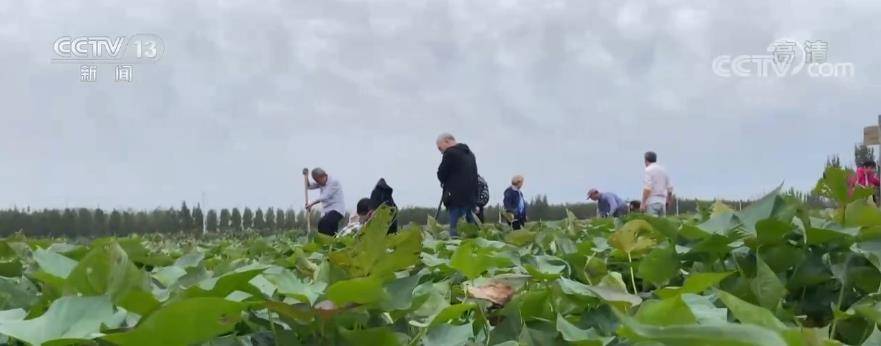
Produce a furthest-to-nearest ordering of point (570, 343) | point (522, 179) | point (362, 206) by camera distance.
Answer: point (522, 179) → point (362, 206) → point (570, 343)

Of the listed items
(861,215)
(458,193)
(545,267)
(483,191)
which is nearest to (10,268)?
(545,267)

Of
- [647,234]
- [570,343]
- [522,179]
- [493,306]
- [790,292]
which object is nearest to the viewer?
[570,343]

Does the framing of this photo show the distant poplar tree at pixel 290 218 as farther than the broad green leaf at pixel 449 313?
Yes

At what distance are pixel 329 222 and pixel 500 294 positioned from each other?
7.41 meters

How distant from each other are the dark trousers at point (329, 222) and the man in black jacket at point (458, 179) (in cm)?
163

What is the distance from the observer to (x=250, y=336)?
0.57 m

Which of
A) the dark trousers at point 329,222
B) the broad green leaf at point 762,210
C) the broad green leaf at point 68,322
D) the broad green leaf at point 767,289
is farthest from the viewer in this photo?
the dark trousers at point 329,222

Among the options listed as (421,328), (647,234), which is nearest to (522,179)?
(647,234)

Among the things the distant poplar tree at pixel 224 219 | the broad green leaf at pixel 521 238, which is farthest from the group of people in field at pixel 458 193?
the distant poplar tree at pixel 224 219

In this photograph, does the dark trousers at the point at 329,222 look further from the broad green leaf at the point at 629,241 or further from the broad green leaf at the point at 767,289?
the broad green leaf at the point at 767,289

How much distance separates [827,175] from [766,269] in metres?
0.27

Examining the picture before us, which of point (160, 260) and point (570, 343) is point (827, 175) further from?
point (160, 260)

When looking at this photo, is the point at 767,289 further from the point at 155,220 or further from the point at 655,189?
the point at 155,220

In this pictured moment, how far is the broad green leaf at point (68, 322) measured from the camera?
46 cm
